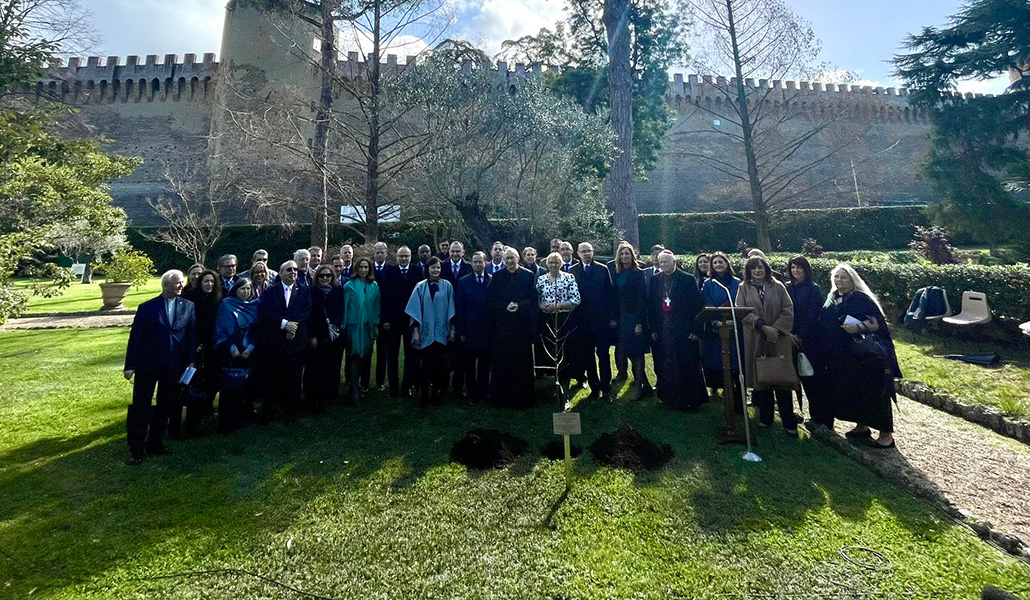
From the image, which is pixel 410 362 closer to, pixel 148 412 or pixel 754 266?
pixel 148 412

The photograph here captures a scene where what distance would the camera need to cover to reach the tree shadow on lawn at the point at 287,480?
2955mm

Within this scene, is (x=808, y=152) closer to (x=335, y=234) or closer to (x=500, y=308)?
(x=335, y=234)

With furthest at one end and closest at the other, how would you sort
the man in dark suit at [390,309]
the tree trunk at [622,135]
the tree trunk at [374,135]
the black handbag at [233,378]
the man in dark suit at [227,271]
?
the tree trunk at [622,135] → the tree trunk at [374,135] → the man in dark suit at [390,309] → the man in dark suit at [227,271] → the black handbag at [233,378]

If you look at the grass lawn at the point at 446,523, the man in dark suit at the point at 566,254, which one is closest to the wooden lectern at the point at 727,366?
the grass lawn at the point at 446,523

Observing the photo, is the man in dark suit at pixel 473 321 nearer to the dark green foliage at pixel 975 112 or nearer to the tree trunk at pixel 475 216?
the tree trunk at pixel 475 216

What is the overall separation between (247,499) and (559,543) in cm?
233

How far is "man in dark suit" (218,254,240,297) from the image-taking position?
4.98m

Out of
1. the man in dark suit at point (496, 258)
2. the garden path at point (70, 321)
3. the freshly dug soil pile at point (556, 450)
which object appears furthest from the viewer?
the garden path at point (70, 321)

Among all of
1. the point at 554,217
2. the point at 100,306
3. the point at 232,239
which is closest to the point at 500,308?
the point at 554,217

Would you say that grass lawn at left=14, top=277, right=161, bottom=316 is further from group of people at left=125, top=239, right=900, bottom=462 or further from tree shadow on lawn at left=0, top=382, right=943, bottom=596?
tree shadow on lawn at left=0, top=382, right=943, bottom=596

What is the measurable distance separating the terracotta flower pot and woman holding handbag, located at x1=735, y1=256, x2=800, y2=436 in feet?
53.0

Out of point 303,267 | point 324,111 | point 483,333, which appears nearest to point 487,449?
point 483,333

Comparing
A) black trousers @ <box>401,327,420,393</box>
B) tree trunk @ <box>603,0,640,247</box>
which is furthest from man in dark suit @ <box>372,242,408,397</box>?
tree trunk @ <box>603,0,640,247</box>

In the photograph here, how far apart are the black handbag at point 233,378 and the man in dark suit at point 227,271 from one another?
0.88 meters
